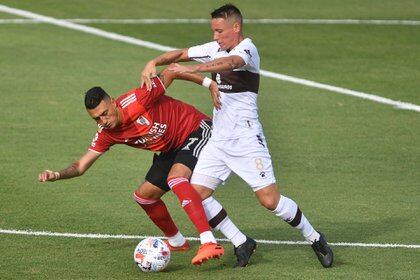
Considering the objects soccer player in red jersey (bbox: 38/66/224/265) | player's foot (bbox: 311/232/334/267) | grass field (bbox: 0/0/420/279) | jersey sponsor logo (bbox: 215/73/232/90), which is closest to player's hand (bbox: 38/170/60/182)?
soccer player in red jersey (bbox: 38/66/224/265)

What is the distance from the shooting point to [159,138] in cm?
1425

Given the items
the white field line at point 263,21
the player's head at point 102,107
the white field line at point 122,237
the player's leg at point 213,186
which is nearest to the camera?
the player's head at point 102,107

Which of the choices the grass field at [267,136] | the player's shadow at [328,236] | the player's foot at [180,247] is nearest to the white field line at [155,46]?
the grass field at [267,136]

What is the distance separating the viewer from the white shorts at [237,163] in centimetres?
1370

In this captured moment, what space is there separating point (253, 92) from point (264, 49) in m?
13.8

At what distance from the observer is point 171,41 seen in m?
28.2

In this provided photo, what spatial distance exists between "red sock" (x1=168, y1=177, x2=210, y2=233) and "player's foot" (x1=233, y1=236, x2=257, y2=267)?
0.49m

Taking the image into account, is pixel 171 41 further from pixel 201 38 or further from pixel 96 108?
pixel 96 108

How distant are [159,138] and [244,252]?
5.18ft

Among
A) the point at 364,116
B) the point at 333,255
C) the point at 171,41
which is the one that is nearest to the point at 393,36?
the point at 171,41

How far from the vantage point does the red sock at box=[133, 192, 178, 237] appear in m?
14.4

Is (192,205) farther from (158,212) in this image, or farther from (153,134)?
(153,134)

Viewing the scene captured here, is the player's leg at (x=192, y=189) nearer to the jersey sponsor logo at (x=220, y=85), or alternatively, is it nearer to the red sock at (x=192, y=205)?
the red sock at (x=192, y=205)

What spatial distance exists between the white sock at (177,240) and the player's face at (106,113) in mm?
1562
